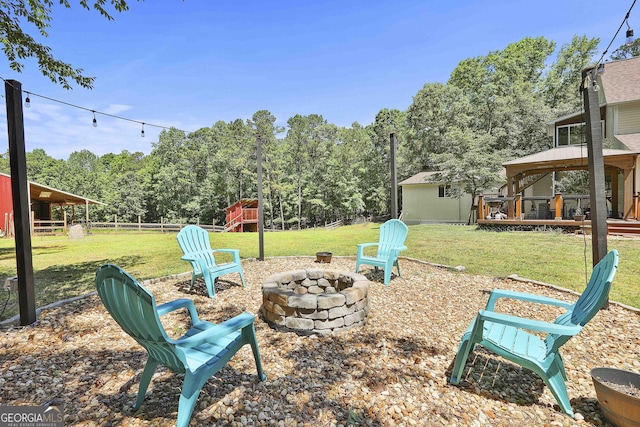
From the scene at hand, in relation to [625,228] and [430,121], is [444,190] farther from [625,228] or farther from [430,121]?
[625,228]

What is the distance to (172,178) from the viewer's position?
27.9m

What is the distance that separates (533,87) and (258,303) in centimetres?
2652

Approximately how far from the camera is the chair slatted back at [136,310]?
1609mm

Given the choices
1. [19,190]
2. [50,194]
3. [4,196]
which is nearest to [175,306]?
[19,190]

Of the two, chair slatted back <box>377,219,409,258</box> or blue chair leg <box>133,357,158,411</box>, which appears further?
chair slatted back <box>377,219,409,258</box>

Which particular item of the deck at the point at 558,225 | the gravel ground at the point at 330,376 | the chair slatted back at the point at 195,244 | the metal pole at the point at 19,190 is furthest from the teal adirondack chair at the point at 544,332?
the deck at the point at 558,225

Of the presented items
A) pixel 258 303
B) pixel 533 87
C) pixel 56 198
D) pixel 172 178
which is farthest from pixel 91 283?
pixel 533 87

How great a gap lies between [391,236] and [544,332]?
3391 mm

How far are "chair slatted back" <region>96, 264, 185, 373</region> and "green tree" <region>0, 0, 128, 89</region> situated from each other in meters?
5.41

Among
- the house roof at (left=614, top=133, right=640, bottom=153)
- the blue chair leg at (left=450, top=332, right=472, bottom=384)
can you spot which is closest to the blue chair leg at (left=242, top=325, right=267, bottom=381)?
the blue chair leg at (left=450, top=332, right=472, bottom=384)

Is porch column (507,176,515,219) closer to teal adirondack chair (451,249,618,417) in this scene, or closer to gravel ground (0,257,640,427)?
gravel ground (0,257,640,427)

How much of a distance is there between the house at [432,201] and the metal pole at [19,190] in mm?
17569

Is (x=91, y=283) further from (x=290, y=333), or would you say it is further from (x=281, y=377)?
(x=281, y=377)

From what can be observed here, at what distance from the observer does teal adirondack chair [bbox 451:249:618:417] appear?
6.19 ft
